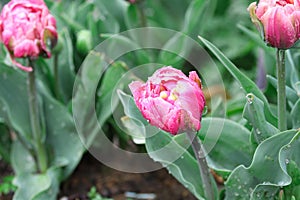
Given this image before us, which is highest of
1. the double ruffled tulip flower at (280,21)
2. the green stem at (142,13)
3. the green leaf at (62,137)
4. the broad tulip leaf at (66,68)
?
the double ruffled tulip flower at (280,21)

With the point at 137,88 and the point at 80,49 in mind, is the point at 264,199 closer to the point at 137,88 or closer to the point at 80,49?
the point at 137,88

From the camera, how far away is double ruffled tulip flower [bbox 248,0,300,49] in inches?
44.1

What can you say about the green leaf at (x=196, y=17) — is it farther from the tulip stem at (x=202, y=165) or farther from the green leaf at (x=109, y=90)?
the tulip stem at (x=202, y=165)

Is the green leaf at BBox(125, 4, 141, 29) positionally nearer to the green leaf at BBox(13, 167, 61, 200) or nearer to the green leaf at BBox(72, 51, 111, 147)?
the green leaf at BBox(72, 51, 111, 147)

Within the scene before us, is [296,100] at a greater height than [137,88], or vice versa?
[137,88]

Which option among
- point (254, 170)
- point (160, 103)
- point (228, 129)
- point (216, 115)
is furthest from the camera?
point (216, 115)

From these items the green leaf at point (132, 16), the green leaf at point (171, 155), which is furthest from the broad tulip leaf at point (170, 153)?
the green leaf at point (132, 16)

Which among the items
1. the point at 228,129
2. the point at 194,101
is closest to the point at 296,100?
the point at 228,129

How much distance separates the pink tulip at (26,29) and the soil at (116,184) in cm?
49

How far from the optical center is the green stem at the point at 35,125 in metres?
1.57

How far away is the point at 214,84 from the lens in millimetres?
2092

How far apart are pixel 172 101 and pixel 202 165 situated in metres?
0.24

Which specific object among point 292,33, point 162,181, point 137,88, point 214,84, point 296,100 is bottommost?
point 162,181

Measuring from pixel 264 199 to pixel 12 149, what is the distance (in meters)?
0.78
